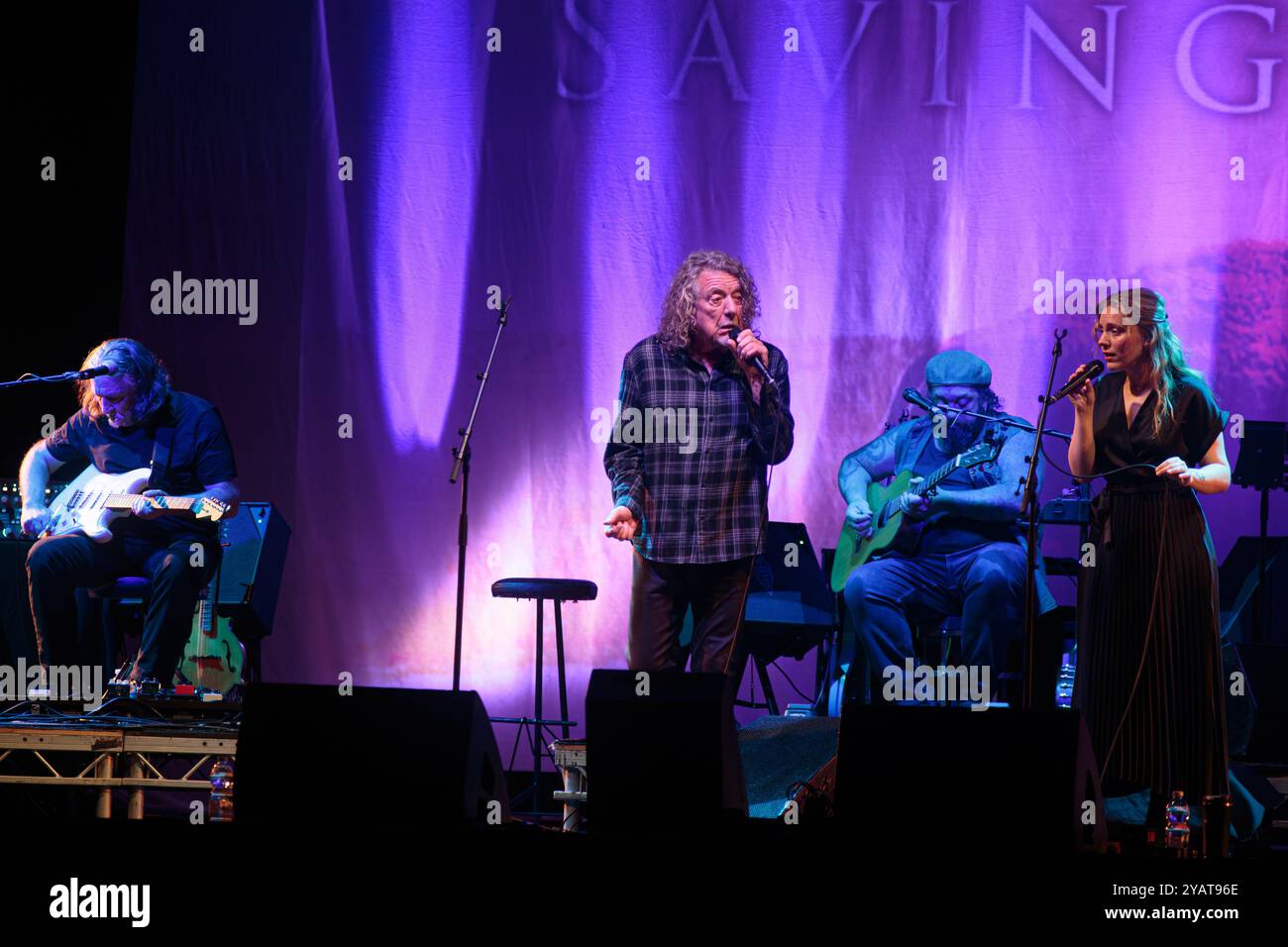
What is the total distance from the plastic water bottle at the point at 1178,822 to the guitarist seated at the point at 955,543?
1.46 meters

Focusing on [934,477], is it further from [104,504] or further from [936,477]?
[104,504]

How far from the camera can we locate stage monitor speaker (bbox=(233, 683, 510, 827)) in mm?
2885

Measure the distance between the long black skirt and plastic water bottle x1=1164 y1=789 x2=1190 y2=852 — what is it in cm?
3

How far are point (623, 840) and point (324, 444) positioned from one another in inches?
197

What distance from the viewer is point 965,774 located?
9.16 feet

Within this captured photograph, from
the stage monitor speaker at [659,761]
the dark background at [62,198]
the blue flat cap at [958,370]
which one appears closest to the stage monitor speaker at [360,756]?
the stage monitor speaker at [659,761]

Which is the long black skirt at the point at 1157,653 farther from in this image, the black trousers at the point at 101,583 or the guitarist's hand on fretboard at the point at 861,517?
the black trousers at the point at 101,583

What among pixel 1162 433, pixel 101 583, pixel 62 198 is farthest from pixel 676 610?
pixel 62 198

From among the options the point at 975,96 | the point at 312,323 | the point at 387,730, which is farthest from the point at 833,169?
the point at 387,730

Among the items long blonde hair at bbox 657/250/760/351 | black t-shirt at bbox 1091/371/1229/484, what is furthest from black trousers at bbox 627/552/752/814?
black t-shirt at bbox 1091/371/1229/484

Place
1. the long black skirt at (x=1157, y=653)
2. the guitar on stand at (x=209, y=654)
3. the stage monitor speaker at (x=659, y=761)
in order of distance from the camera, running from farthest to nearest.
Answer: the guitar on stand at (x=209, y=654) → the long black skirt at (x=1157, y=653) → the stage monitor speaker at (x=659, y=761)

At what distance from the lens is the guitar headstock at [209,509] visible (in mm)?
5820

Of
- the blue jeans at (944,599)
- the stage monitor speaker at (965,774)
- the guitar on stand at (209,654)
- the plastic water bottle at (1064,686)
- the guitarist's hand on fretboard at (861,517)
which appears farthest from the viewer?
the guitar on stand at (209,654)
